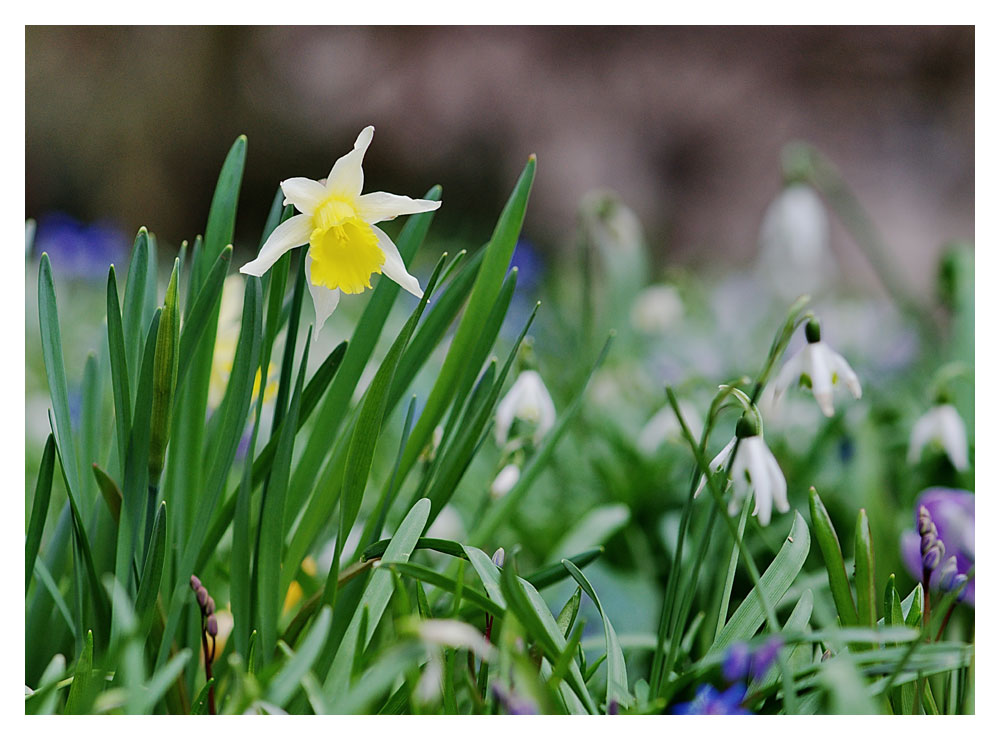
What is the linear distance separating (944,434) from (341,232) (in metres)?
0.77

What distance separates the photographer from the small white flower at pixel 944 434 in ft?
3.13

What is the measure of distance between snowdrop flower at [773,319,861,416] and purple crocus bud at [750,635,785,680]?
190mm

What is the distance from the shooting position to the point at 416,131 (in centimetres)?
235

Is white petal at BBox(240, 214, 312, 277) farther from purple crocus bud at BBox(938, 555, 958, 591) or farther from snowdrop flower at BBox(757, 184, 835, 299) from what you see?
snowdrop flower at BBox(757, 184, 835, 299)

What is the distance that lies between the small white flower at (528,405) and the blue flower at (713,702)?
12.2 inches

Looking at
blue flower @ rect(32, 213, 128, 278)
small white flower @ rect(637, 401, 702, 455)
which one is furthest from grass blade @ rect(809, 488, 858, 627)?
blue flower @ rect(32, 213, 128, 278)

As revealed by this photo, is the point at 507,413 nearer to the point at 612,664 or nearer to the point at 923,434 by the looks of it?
the point at 612,664

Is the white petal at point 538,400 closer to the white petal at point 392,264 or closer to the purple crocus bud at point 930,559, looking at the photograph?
the white petal at point 392,264

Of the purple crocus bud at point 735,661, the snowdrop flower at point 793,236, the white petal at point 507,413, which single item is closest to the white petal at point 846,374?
the purple crocus bud at point 735,661

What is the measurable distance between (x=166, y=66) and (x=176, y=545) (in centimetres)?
153

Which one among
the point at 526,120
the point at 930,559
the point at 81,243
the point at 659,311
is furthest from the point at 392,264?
the point at 526,120

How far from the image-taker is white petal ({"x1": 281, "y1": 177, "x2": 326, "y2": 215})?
580 millimetres

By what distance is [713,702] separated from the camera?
1.78 feet
